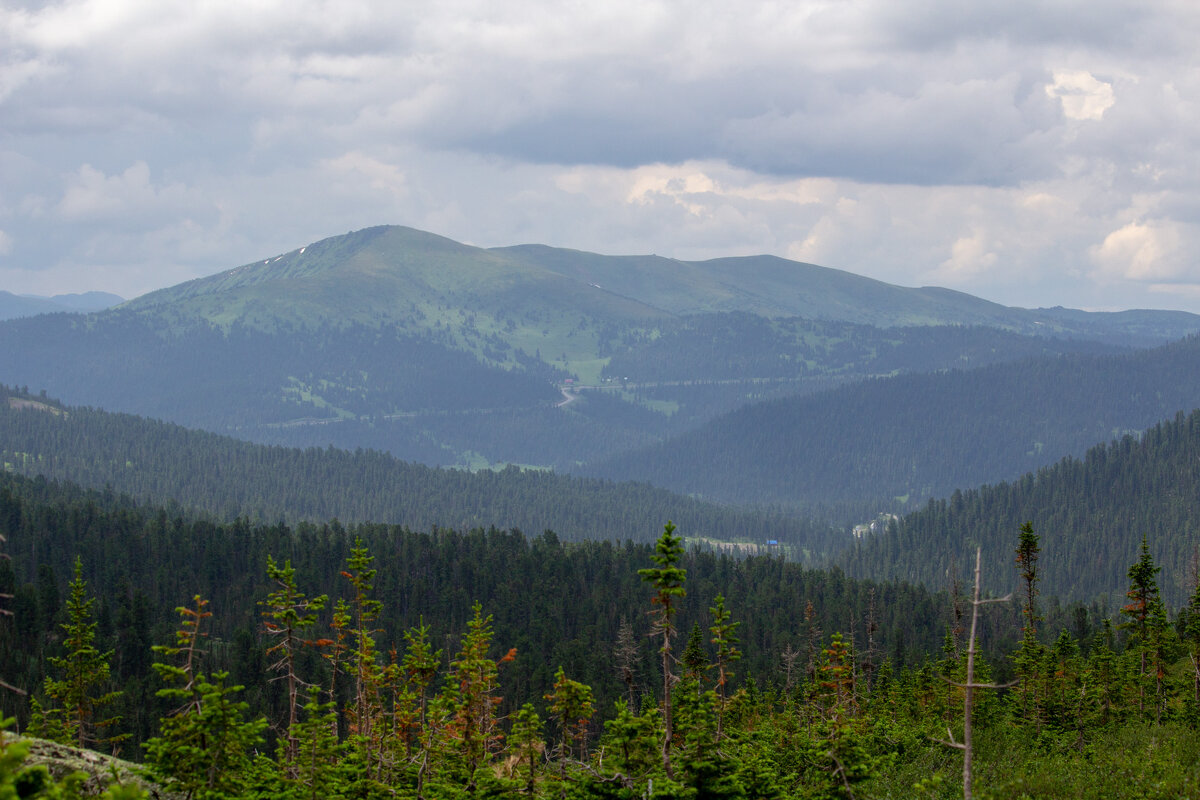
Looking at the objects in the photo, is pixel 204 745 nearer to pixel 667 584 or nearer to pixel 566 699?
pixel 566 699

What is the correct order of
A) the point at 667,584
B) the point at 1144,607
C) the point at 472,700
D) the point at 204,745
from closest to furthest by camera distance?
the point at 204,745
the point at 667,584
the point at 472,700
the point at 1144,607

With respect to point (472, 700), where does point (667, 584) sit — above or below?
above

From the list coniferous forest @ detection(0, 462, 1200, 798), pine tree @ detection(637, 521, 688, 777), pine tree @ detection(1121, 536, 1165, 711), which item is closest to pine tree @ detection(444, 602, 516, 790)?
coniferous forest @ detection(0, 462, 1200, 798)

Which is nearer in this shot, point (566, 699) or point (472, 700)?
point (566, 699)

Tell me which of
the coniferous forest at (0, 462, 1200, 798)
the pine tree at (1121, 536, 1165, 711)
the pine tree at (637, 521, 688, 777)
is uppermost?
the pine tree at (637, 521, 688, 777)

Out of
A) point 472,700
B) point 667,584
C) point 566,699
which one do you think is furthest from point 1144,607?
point 667,584

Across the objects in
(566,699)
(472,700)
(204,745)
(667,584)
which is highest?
(667,584)

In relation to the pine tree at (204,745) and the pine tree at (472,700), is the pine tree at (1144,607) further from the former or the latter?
the pine tree at (204,745)

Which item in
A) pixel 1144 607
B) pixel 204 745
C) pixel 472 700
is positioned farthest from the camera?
pixel 1144 607

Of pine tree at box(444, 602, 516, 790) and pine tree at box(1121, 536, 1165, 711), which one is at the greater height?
pine tree at box(1121, 536, 1165, 711)

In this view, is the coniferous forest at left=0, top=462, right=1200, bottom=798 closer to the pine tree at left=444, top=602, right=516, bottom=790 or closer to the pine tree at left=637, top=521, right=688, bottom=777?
the pine tree at left=637, top=521, right=688, bottom=777

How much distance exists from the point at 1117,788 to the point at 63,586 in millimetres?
172639

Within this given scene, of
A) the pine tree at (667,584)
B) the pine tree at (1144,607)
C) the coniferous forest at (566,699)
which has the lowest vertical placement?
the coniferous forest at (566,699)

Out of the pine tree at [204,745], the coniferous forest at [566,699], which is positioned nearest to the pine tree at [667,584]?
the coniferous forest at [566,699]
